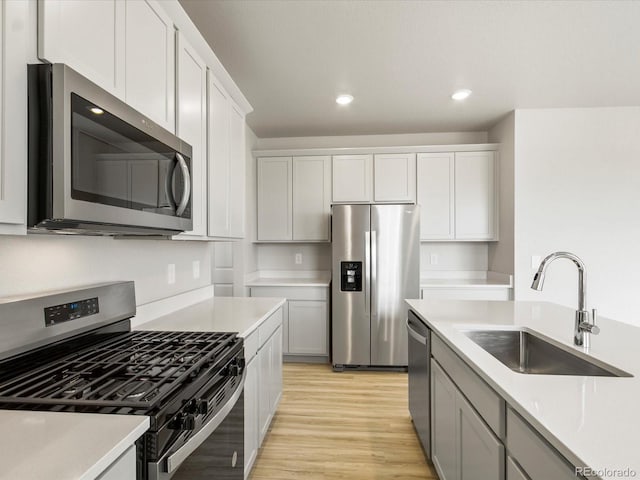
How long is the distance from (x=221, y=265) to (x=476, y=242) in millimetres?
3019

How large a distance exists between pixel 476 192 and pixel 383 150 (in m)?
1.13

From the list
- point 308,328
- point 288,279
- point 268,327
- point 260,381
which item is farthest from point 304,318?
point 260,381

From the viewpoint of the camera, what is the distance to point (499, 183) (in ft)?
13.1

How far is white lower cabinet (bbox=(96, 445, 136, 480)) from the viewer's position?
2.36 ft

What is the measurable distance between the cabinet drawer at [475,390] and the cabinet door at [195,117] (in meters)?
1.40

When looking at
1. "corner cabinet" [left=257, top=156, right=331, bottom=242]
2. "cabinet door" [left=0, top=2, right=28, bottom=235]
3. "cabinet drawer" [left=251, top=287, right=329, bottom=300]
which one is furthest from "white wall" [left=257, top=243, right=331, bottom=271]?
"cabinet door" [left=0, top=2, right=28, bottom=235]

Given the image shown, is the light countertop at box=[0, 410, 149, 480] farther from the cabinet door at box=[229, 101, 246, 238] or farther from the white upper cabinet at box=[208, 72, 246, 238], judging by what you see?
the cabinet door at box=[229, 101, 246, 238]

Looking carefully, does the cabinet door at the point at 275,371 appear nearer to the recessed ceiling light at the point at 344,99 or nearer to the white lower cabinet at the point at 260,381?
the white lower cabinet at the point at 260,381

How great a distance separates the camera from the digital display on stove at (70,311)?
3.99ft

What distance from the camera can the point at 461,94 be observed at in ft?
10.6

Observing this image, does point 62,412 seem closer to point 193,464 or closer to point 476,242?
point 193,464

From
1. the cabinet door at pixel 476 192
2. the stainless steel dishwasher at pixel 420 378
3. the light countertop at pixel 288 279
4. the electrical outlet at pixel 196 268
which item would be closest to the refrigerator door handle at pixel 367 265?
the light countertop at pixel 288 279

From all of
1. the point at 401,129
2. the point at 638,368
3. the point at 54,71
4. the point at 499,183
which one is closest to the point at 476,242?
the point at 499,183

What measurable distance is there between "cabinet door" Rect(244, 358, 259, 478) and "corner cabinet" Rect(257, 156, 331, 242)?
239 centimetres
